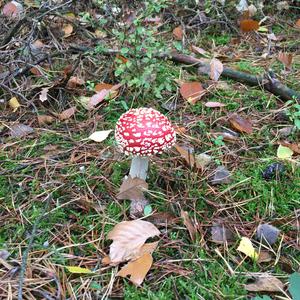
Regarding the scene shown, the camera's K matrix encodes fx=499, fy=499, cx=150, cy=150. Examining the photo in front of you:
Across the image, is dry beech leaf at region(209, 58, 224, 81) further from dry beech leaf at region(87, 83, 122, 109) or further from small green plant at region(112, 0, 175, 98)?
dry beech leaf at region(87, 83, 122, 109)

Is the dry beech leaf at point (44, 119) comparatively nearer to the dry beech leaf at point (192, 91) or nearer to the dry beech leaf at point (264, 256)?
the dry beech leaf at point (192, 91)

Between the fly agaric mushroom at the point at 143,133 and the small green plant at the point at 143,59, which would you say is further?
the small green plant at the point at 143,59

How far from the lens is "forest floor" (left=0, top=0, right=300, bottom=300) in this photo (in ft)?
6.74

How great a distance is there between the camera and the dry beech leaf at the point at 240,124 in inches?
115

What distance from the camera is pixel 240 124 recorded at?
295cm

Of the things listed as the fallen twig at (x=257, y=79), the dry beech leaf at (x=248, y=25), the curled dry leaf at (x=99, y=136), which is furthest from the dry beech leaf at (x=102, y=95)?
the dry beech leaf at (x=248, y=25)

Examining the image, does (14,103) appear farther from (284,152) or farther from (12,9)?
(284,152)

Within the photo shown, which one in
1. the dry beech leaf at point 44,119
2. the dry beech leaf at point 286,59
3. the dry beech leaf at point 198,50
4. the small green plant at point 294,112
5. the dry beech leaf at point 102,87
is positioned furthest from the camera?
the dry beech leaf at point 198,50

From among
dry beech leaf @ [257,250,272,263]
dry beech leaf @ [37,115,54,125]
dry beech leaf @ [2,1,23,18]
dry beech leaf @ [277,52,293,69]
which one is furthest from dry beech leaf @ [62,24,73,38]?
dry beech leaf @ [257,250,272,263]

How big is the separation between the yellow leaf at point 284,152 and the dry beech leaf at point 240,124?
0.81 ft

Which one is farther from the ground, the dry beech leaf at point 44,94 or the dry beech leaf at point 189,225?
the dry beech leaf at point 44,94

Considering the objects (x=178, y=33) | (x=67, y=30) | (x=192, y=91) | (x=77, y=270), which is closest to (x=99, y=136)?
(x=192, y=91)

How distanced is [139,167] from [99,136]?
0.44 meters

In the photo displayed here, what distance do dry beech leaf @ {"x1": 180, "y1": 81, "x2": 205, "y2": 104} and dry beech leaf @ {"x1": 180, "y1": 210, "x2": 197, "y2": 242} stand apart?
1051 mm
